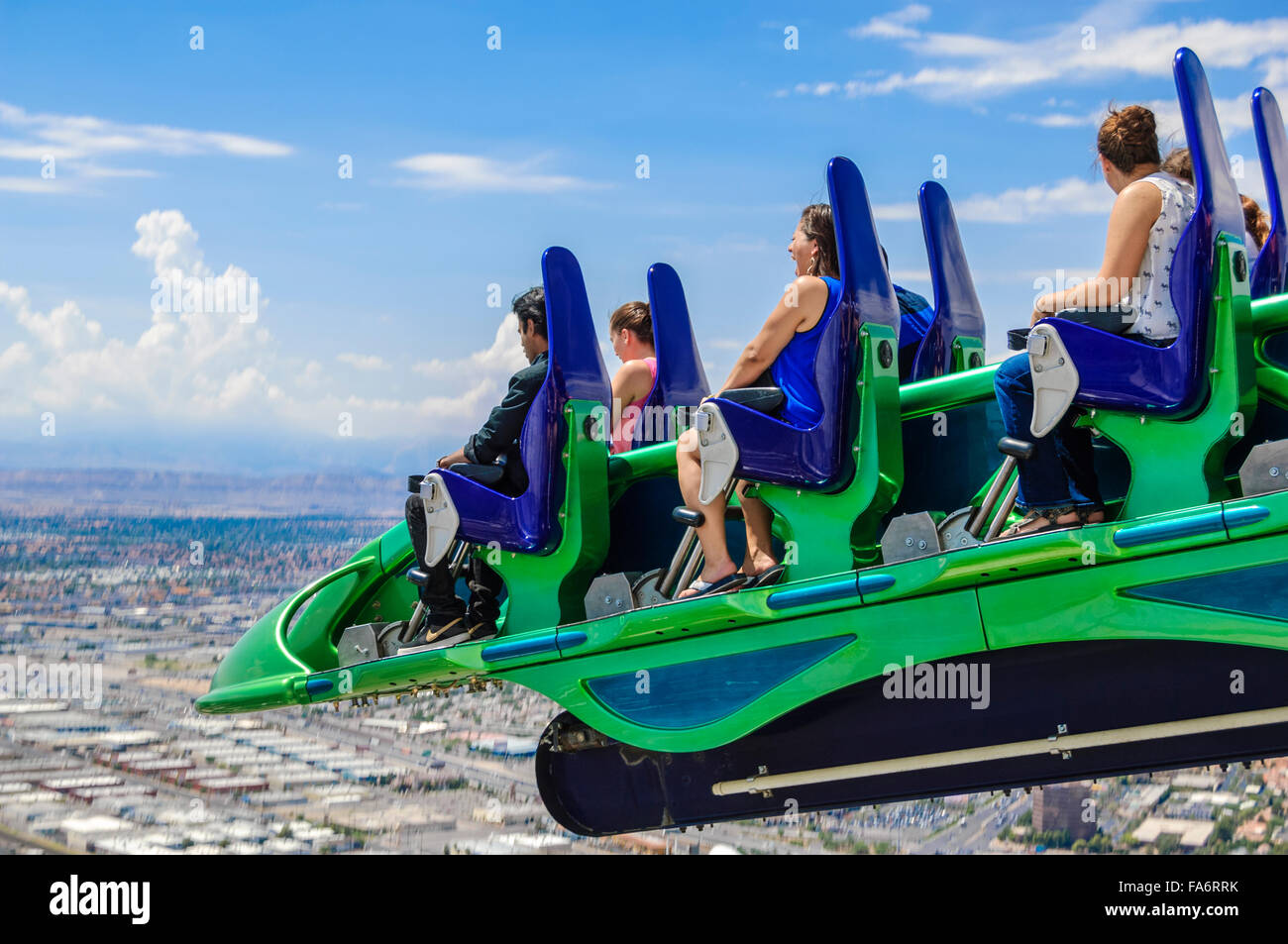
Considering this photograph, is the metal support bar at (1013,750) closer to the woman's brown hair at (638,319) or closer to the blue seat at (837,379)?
the blue seat at (837,379)

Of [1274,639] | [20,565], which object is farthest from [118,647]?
[1274,639]

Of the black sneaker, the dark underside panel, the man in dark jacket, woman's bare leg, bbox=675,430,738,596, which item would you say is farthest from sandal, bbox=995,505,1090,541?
the black sneaker

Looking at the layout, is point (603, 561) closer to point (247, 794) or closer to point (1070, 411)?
point (1070, 411)

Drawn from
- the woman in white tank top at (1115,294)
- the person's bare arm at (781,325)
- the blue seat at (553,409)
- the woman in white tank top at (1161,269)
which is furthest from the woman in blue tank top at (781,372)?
the woman in white tank top at (1161,269)

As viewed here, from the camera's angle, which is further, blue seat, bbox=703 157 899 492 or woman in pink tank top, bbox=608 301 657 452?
woman in pink tank top, bbox=608 301 657 452

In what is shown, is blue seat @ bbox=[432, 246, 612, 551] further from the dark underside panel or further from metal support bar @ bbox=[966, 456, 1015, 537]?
metal support bar @ bbox=[966, 456, 1015, 537]
